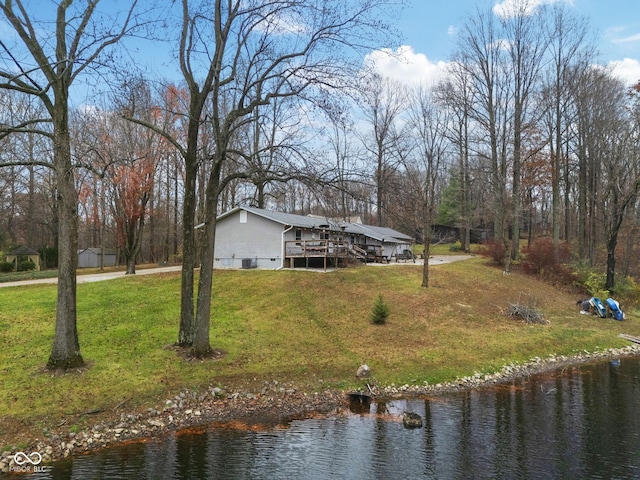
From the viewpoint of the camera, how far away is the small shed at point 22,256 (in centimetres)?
3541

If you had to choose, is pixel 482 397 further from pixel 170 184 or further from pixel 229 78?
pixel 170 184

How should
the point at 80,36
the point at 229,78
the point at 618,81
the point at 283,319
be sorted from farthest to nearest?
1. the point at 618,81
2. the point at 283,319
3. the point at 229,78
4. the point at 80,36

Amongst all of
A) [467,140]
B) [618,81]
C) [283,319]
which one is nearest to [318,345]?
→ [283,319]

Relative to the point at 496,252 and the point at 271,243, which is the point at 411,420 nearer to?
the point at 271,243

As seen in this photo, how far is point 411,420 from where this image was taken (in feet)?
31.1

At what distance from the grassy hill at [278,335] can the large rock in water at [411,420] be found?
245 centimetres

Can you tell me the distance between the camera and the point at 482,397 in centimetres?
1146

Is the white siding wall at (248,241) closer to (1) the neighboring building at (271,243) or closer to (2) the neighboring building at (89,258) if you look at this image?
(1) the neighboring building at (271,243)

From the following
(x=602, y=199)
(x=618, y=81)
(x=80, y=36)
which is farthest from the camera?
(x=618, y=81)

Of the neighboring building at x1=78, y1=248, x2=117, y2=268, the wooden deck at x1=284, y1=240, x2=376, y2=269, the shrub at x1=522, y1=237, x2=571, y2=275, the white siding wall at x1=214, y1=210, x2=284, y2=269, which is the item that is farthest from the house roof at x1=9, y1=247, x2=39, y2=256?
the shrub at x1=522, y1=237, x2=571, y2=275

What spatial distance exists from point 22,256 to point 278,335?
3201 centimetres

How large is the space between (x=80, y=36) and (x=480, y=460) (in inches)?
492

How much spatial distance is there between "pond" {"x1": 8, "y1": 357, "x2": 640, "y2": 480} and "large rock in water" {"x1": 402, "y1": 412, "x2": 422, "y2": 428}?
133 millimetres

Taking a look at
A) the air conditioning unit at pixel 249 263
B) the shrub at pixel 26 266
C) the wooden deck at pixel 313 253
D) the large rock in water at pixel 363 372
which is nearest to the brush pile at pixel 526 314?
the large rock in water at pixel 363 372
